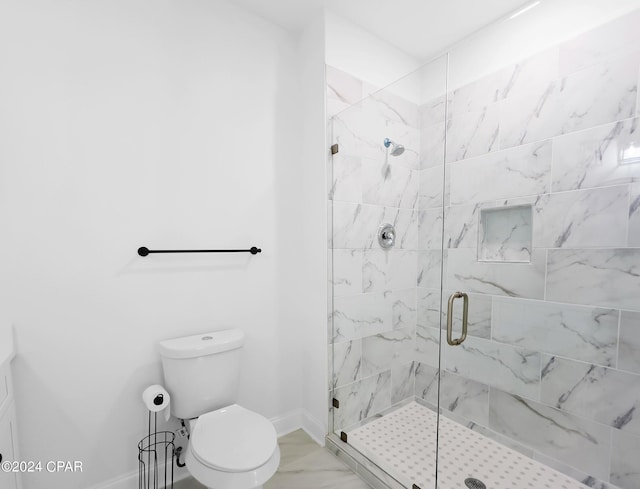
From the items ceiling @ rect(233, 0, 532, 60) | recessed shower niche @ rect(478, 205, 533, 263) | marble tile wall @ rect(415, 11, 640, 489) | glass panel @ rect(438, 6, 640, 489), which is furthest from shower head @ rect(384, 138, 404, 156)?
ceiling @ rect(233, 0, 532, 60)

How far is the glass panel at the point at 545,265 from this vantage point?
1.41 m

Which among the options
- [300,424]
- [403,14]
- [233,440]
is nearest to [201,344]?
[233,440]

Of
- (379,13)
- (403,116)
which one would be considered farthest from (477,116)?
(379,13)

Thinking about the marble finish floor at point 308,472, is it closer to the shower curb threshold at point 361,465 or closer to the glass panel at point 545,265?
the shower curb threshold at point 361,465

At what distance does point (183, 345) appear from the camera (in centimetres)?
149

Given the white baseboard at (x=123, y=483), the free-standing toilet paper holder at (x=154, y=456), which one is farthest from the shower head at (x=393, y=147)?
the white baseboard at (x=123, y=483)

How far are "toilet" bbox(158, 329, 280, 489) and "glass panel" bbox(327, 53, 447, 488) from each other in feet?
2.13

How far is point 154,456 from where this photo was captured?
5.08 ft

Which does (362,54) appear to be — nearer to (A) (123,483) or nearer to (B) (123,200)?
(B) (123,200)

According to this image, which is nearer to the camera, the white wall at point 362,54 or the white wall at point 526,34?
the white wall at point 526,34

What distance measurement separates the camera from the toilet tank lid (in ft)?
4.78

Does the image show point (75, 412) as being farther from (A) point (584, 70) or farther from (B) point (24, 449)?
(A) point (584, 70)

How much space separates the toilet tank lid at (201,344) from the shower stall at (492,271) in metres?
0.63

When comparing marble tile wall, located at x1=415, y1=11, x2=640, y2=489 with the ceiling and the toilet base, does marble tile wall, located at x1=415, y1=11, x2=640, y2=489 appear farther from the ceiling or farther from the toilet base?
the toilet base
